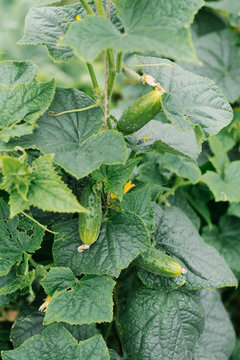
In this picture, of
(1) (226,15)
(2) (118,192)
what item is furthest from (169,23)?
(1) (226,15)

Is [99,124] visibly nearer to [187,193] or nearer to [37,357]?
[37,357]

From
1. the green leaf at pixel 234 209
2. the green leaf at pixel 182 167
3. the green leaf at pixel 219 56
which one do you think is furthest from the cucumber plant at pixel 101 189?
the green leaf at pixel 219 56

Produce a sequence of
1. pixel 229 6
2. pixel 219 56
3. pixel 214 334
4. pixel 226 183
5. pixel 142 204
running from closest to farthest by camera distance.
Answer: pixel 142 204 < pixel 214 334 < pixel 226 183 < pixel 229 6 < pixel 219 56

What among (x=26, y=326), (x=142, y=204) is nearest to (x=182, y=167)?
(x=142, y=204)

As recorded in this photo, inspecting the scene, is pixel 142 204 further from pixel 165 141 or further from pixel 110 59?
pixel 110 59

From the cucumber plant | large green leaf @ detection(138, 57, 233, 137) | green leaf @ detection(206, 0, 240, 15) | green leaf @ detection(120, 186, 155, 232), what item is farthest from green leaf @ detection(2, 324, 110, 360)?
green leaf @ detection(206, 0, 240, 15)

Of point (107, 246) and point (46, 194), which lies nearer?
point (46, 194)

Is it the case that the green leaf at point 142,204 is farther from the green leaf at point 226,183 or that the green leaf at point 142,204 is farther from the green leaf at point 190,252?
the green leaf at point 226,183
